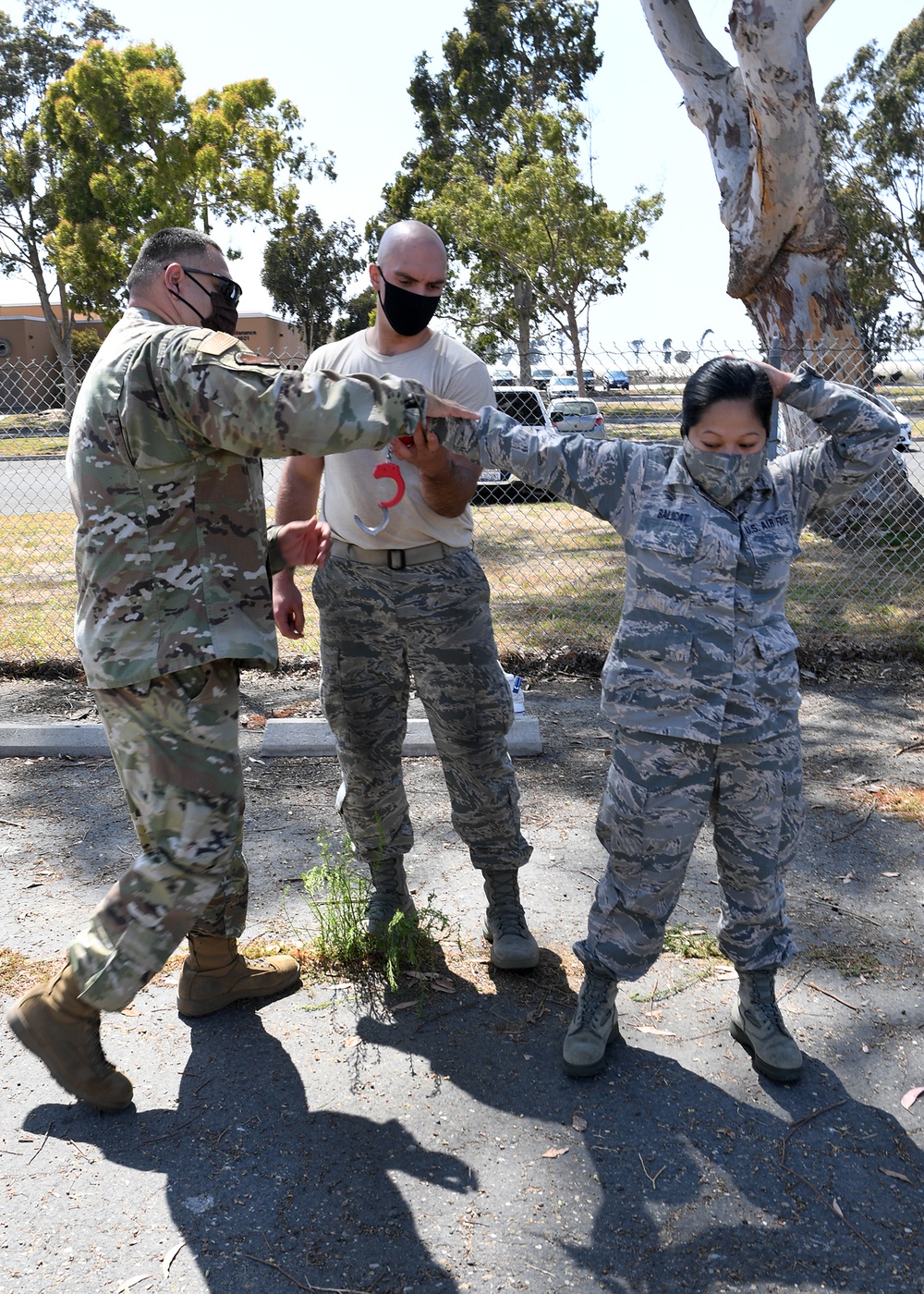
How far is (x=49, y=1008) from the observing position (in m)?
2.82

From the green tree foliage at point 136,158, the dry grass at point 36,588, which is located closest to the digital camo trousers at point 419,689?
the dry grass at point 36,588

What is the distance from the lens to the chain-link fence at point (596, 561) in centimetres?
728

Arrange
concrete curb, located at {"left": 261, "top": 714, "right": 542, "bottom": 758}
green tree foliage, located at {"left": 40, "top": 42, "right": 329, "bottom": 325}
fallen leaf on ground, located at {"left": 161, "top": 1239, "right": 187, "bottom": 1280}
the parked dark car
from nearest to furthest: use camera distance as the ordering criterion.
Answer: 1. fallen leaf on ground, located at {"left": 161, "top": 1239, "right": 187, "bottom": 1280}
2. concrete curb, located at {"left": 261, "top": 714, "right": 542, "bottom": 758}
3. the parked dark car
4. green tree foliage, located at {"left": 40, "top": 42, "right": 329, "bottom": 325}

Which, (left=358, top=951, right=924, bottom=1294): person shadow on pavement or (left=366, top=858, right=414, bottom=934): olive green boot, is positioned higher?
(left=366, top=858, right=414, bottom=934): olive green boot

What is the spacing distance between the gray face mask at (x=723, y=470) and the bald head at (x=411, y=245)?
1051 mm

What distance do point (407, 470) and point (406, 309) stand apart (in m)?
0.49

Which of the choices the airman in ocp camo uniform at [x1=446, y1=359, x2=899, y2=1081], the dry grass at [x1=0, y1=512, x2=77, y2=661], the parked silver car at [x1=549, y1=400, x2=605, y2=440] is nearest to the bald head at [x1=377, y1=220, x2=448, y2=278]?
the airman in ocp camo uniform at [x1=446, y1=359, x2=899, y2=1081]

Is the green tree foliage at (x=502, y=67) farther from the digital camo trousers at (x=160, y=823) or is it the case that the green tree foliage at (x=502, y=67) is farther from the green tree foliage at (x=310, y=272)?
the digital camo trousers at (x=160, y=823)

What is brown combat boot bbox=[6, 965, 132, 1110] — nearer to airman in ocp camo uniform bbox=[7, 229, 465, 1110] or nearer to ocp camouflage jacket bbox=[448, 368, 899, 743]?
airman in ocp camo uniform bbox=[7, 229, 465, 1110]

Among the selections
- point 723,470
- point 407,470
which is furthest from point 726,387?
point 407,470

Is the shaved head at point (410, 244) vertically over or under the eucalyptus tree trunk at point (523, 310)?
under

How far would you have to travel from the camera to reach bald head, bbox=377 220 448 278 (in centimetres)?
323

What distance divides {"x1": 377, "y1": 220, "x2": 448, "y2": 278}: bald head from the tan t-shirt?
0.86 feet

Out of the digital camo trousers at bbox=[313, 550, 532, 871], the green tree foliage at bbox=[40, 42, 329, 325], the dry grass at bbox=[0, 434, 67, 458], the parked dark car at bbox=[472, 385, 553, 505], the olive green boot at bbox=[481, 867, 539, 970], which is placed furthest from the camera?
the green tree foliage at bbox=[40, 42, 329, 325]
